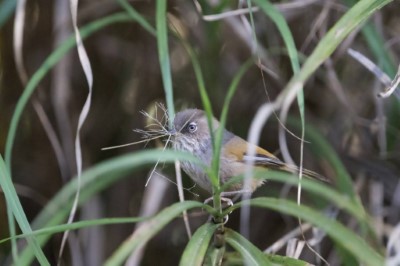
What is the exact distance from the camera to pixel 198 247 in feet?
3.24

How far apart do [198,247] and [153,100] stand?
3.30 ft

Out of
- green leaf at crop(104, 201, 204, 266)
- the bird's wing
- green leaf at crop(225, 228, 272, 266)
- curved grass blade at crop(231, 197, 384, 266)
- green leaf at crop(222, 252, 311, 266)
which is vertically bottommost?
green leaf at crop(222, 252, 311, 266)

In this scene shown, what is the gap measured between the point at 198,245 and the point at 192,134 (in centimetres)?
59

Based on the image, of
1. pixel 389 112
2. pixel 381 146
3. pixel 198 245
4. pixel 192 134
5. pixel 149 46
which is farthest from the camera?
pixel 149 46

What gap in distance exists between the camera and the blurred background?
6.13 feet

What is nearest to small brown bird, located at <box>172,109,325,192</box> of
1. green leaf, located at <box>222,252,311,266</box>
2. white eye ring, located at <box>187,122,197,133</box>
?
white eye ring, located at <box>187,122,197,133</box>

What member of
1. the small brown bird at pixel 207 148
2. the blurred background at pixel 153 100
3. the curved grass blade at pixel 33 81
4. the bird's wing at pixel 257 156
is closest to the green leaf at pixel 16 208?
the curved grass blade at pixel 33 81

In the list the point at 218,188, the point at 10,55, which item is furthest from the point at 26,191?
the point at 218,188

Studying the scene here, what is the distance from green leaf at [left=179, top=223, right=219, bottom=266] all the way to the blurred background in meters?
0.80

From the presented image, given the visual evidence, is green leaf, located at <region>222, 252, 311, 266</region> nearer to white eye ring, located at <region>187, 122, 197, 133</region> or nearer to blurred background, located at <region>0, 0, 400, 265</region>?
white eye ring, located at <region>187, 122, 197, 133</region>

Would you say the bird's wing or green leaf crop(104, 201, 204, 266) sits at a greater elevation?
green leaf crop(104, 201, 204, 266)

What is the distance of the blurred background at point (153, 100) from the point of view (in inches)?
73.5

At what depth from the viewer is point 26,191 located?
1.96 meters

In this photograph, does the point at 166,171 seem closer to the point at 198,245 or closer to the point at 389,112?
the point at 389,112
